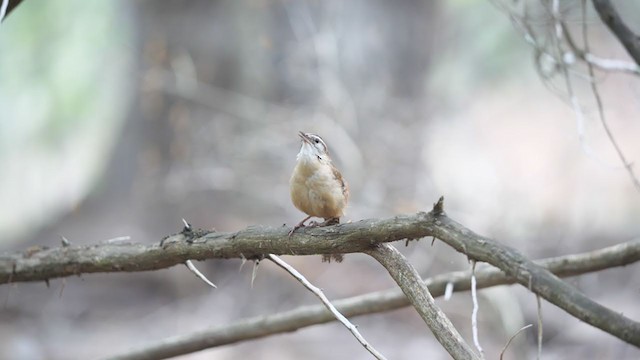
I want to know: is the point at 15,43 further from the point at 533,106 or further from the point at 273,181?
the point at 533,106

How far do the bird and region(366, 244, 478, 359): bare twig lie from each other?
58 centimetres

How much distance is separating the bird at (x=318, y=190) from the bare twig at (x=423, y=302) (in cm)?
58

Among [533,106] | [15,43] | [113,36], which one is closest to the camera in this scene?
[113,36]

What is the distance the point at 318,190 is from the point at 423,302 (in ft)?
3.12

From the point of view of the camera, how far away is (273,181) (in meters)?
10.4

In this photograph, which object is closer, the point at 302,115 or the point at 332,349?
the point at 332,349

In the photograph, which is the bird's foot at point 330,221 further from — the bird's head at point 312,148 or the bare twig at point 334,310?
the bird's head at point 312,148

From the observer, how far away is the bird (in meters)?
3.58

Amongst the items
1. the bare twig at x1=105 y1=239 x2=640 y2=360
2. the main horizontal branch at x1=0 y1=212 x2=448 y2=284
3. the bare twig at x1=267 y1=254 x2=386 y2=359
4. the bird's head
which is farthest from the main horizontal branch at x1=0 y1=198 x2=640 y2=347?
the bare twig at x1=105 y1=239 x2=640 y2=360

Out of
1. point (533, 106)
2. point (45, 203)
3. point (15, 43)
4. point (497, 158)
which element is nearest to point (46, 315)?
point (45, 203)

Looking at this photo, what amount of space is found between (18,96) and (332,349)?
8313 millimetres

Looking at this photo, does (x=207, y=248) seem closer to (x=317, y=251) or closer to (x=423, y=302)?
(x=317, y=251)

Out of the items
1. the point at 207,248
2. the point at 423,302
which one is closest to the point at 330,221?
the point at 207,248

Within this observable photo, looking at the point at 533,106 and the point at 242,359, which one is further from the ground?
the point at 533,106
